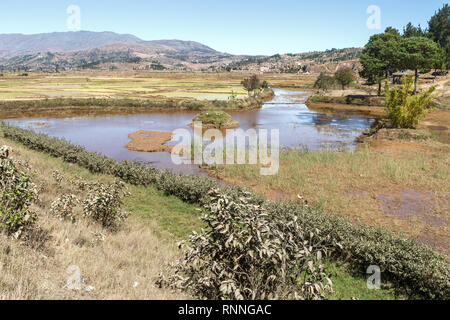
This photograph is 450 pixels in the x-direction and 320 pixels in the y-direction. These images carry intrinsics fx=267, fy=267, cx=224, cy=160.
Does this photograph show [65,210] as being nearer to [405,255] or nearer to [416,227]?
[405,255]

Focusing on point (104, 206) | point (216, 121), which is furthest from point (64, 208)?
point (216, 121)

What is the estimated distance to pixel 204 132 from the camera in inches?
1182

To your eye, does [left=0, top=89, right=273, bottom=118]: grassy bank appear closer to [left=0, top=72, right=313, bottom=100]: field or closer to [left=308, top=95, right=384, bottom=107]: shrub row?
[left=0, top=72, right=313, bottom=100]: field

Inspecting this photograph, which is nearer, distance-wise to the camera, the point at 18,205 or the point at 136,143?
the point at 18,205

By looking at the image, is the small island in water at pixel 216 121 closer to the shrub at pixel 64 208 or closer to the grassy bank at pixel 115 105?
the grassy bank at pixel 115 105

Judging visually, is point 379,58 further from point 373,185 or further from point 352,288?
point 352,288

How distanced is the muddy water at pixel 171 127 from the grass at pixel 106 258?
24.7 feet

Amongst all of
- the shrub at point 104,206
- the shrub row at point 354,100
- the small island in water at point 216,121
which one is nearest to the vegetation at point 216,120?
the small island in water at point 216,121

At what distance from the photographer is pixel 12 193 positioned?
18.6ft

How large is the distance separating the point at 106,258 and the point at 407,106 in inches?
1210

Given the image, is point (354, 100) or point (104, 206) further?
point (354, 100)

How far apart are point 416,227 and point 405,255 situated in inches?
157
